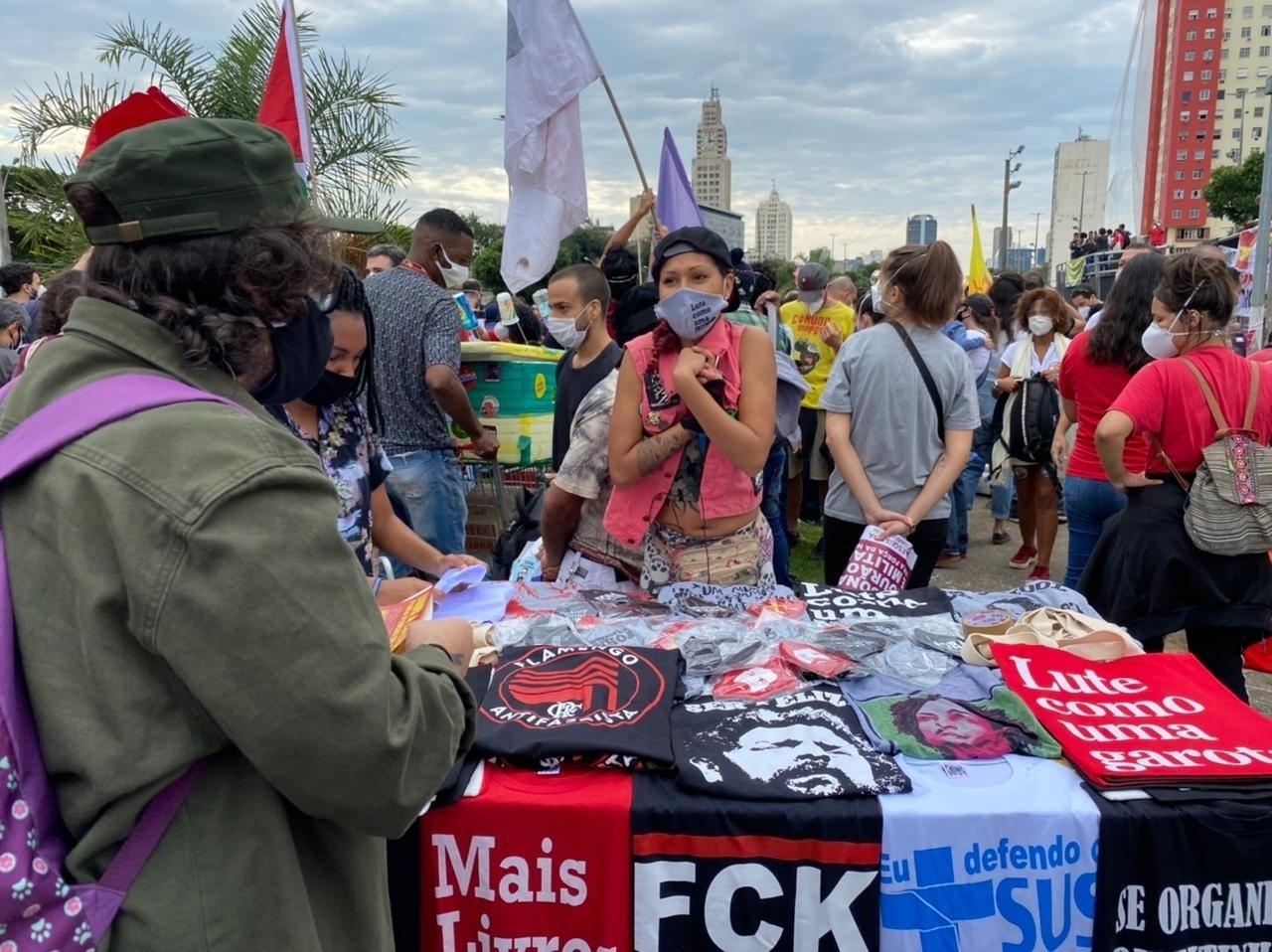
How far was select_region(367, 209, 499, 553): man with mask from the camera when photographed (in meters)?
4.32

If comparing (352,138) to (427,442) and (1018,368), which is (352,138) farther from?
(1018,368)

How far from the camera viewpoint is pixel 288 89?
475 centimetres

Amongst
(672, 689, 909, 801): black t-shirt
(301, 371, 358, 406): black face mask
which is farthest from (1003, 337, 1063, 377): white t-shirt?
(301, 371, 358, 406): black face mask

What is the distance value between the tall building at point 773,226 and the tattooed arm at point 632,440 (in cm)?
11273

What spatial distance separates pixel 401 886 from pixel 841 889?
86 cm

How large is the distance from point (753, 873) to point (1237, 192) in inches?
2432

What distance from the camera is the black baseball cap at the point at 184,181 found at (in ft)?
→ 3.47

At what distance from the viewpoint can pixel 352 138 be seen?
29.0ft

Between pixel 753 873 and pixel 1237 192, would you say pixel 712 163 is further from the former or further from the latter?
pixel 753 873

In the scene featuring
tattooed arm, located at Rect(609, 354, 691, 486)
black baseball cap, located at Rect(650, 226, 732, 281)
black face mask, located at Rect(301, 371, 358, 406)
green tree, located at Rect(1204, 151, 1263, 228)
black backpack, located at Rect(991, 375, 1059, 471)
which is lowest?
black backpack, located at Rect(991, 375, 1059, 471)

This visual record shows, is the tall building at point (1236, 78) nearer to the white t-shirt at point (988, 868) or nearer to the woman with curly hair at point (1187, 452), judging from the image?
the woman with curly hair at point (1187, 452)

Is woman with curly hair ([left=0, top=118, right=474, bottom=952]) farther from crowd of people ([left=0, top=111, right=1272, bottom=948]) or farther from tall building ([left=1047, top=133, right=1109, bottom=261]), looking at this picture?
tall building ([left=1047, top=133, right=1109, bottom=261])

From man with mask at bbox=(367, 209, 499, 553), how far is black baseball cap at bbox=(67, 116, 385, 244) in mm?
3174

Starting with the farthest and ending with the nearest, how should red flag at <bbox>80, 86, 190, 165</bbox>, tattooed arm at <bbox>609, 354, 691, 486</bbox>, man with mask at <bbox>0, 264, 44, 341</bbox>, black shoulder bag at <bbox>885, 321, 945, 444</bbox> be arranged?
man with mask at <bbox>0, 264, 44, 341</bbox> < black shoulder bag at <bbox>885, 321, 945, 444</bbox> < tattooed arm at <bbox>609, 354, 691, 486</bbox> < red flag at <bbox>80, 86, 190, 165</bbox>
